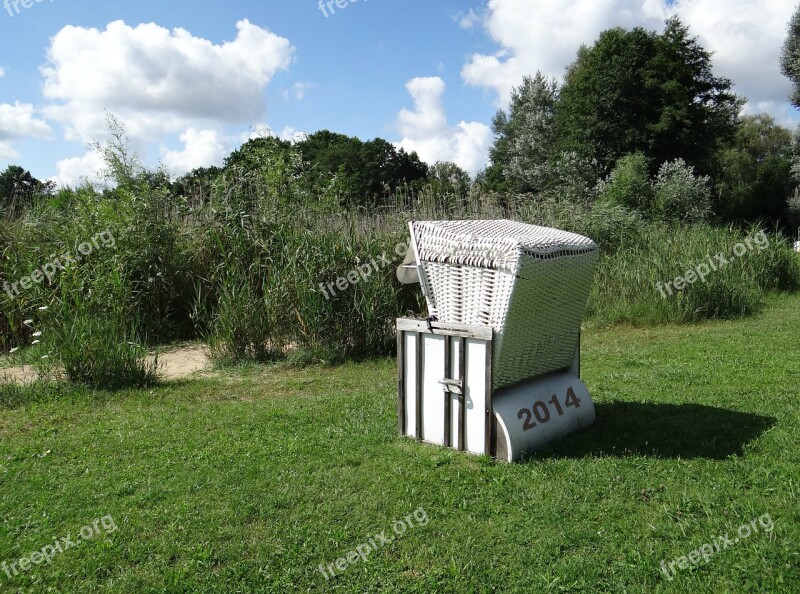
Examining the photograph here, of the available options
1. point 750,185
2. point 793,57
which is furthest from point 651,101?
point 750,185

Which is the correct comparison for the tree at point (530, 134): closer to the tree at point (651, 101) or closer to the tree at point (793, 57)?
the tree at point (651, 101)

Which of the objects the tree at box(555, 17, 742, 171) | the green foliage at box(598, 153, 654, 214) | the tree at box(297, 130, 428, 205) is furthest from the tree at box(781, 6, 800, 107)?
the tree at box(297, 130, 428, 205)

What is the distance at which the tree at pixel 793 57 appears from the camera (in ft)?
88.0

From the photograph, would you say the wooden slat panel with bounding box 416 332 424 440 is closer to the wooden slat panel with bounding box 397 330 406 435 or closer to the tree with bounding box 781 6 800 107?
the wooden slat panel with bounding box 397 330 406 435

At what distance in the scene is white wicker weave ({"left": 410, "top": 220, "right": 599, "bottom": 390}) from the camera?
14.7ft

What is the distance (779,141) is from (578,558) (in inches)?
2249

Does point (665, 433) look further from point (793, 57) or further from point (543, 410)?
point (793, 57)

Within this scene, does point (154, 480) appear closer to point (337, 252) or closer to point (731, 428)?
point (731, 428)

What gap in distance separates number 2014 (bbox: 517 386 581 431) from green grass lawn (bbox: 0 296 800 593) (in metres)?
0.24

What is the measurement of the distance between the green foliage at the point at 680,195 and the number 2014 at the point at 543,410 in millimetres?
17571

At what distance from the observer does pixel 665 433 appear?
5.10m

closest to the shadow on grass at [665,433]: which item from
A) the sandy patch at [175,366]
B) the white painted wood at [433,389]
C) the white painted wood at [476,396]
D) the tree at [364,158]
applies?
the white painted wood at [476,396]

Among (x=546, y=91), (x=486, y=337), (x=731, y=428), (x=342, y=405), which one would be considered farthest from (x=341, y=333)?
(x=546, y=91)

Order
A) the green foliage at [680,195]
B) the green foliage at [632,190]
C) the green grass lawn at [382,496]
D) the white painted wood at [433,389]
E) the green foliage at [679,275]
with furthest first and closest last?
the green foliage at [680,195], the green foliage at [632,190], the green foliage at [679,275], the white painted wood at [433,389], the green grass lawn at [382,496]
